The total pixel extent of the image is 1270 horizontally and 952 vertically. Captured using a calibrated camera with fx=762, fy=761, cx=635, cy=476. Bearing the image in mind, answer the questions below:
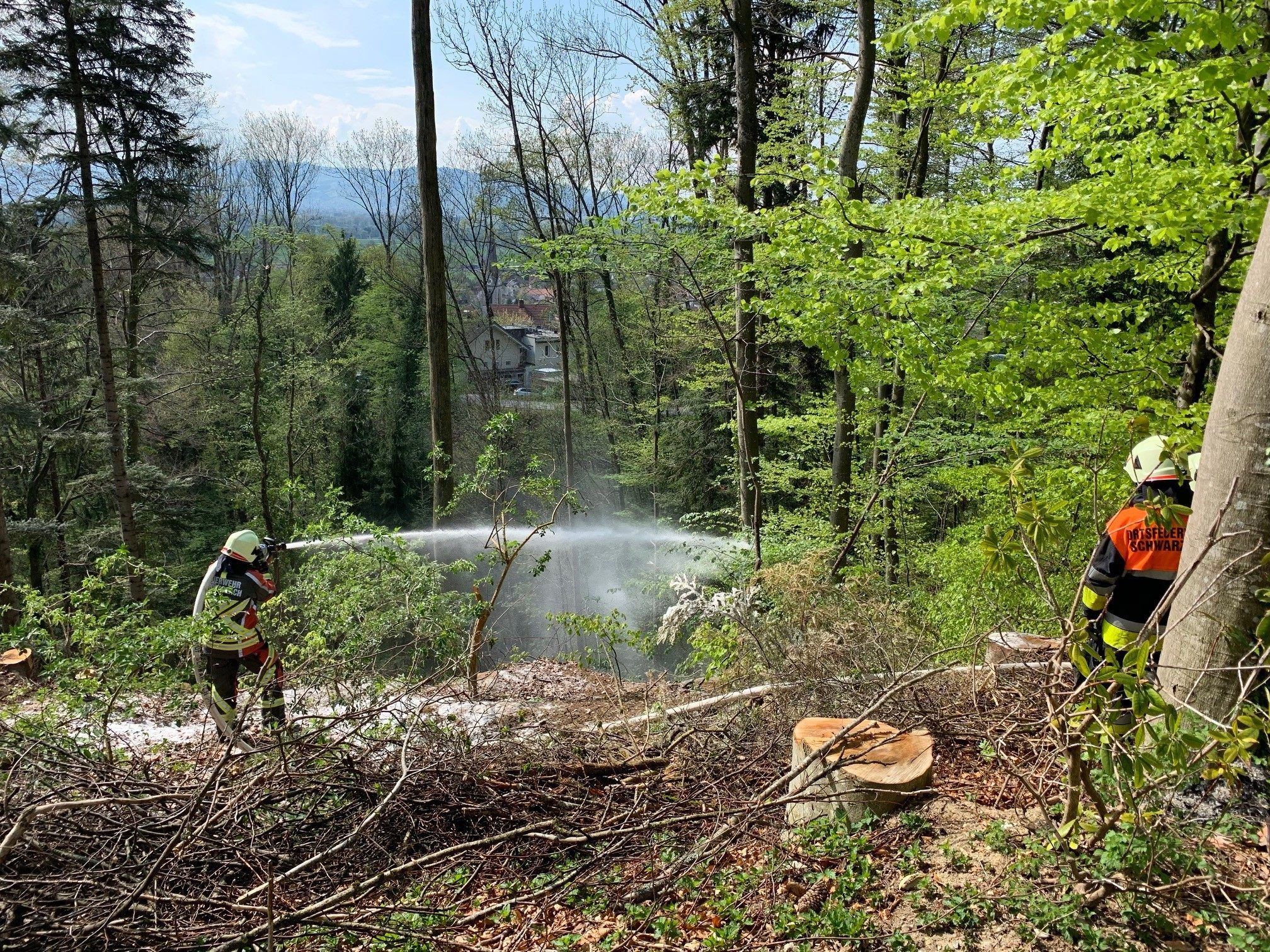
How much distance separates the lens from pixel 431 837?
3773 millimetres

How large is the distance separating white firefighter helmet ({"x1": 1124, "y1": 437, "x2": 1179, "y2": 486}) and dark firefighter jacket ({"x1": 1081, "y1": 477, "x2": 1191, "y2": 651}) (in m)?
0.04

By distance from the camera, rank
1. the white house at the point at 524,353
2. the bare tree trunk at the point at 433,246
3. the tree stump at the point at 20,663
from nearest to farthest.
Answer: the tree stump at the point at 20,663 < the bare tree trunk at the point at 433,246 < the white house at the point at 524,353

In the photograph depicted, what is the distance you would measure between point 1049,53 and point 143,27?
15564 mm

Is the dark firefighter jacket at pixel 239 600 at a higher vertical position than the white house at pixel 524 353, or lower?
lower

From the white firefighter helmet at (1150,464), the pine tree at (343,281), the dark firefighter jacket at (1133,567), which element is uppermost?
the pine tree at (343,281)

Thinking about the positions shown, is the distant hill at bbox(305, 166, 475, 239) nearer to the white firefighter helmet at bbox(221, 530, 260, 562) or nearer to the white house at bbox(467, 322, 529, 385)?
the white house at bbox(467, 322, 529, 385)

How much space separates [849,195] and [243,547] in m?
6.83

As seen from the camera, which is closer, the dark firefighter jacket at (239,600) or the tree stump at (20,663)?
the dark firefighter jacket at (239,600)

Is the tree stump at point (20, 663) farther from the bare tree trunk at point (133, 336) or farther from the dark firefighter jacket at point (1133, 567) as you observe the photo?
the dark firefighter jacket at point (1133, 567)

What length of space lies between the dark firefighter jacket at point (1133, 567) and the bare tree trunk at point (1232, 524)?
0.58 meters

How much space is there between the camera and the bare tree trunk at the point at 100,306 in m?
13.0

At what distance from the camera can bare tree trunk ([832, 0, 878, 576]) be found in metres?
9.53

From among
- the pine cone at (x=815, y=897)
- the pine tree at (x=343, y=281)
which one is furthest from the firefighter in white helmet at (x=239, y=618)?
the pine tree at (x=343, y=281)

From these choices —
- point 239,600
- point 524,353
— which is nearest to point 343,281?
point 524,353
